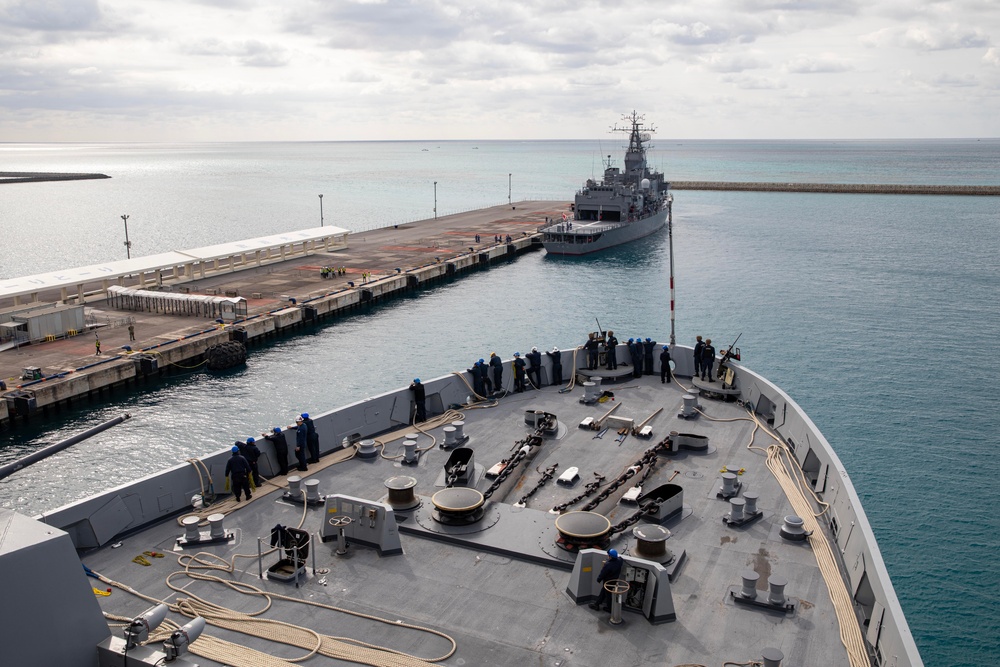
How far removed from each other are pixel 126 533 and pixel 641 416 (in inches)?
443

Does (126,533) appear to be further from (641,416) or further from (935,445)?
(935,445)

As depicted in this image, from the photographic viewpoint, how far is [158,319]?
44438 millimetres

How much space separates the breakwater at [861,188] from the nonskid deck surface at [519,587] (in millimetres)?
151863

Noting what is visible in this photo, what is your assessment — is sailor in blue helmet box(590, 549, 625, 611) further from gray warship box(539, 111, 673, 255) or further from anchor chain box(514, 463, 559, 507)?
gray warship box(539, 111, 673, 255)

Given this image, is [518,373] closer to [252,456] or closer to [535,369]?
Answer: [535,369]

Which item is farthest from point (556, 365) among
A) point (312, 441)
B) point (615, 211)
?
point (615, 211)

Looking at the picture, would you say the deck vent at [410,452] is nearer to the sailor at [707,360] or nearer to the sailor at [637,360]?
the sailor at [637,360]

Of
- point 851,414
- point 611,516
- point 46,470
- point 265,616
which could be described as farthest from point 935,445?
point 46,470

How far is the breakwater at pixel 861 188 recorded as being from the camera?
142 m

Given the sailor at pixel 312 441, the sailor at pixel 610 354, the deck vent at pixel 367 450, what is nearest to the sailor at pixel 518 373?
the sailor at pixel 610 354

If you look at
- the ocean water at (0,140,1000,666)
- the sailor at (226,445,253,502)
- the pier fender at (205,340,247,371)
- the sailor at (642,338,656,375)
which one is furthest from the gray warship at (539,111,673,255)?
the sailor at (226,445,253,502)

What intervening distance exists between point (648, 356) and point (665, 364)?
97 cm

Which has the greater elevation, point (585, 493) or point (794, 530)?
point (585, 493)

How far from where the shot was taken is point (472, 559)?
37.8 feet
